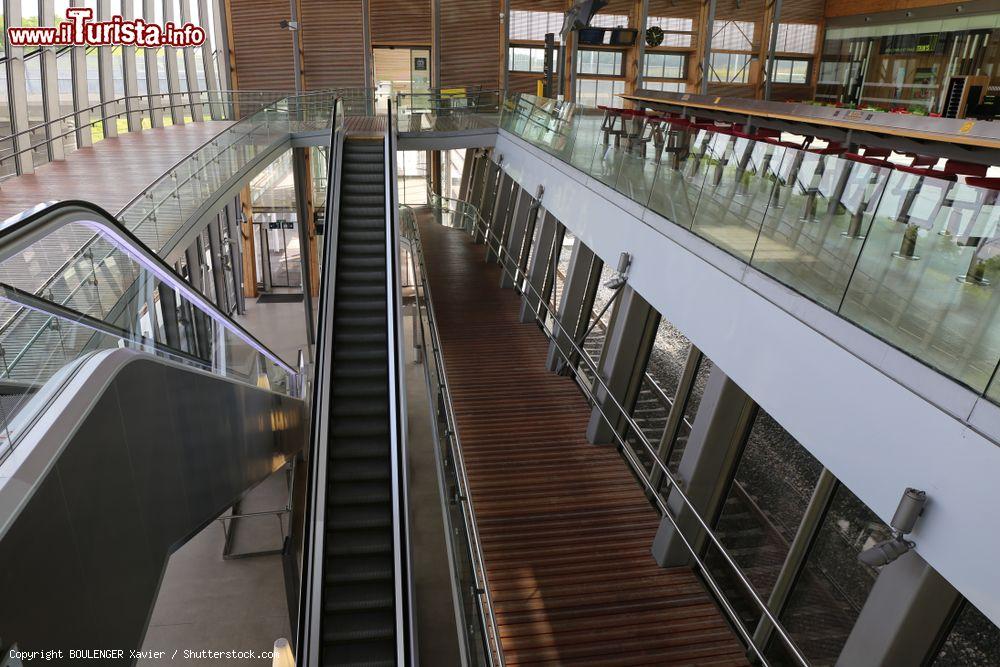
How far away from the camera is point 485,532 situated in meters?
7.59

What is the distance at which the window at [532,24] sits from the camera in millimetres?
22234

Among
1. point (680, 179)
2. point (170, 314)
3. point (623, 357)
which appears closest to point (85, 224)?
point (170, 314)

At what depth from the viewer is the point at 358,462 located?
293 inches

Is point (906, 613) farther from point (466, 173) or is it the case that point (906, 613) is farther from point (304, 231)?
point (466, 173)

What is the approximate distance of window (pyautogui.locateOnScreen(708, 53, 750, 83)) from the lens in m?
22.5

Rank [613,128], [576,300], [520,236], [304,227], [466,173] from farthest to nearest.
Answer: [466,173], [304,227], [520,236], [576,300], [613,128]

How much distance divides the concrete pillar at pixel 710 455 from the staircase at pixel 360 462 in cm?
275

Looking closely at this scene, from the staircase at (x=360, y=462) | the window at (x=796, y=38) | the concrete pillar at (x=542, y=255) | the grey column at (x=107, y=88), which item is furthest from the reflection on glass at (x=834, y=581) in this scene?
the window at (x=796, y=38)

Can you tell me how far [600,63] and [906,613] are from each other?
851 inches

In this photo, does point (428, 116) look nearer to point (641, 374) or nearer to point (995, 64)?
point (641, 374)

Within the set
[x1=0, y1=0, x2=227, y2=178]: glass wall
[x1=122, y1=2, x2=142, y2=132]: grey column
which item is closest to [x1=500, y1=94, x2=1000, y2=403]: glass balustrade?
[x1=0, y1=0, x2=227, y2=178]: glass wall

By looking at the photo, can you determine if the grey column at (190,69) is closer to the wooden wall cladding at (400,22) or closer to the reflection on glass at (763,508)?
the wooden wall cladding at (400,22)

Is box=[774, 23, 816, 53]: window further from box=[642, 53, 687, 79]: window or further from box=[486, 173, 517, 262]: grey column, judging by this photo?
box=[486, 173, 517, 262]: grey column

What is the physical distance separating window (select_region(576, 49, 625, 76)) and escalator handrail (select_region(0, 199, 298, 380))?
1887cm
